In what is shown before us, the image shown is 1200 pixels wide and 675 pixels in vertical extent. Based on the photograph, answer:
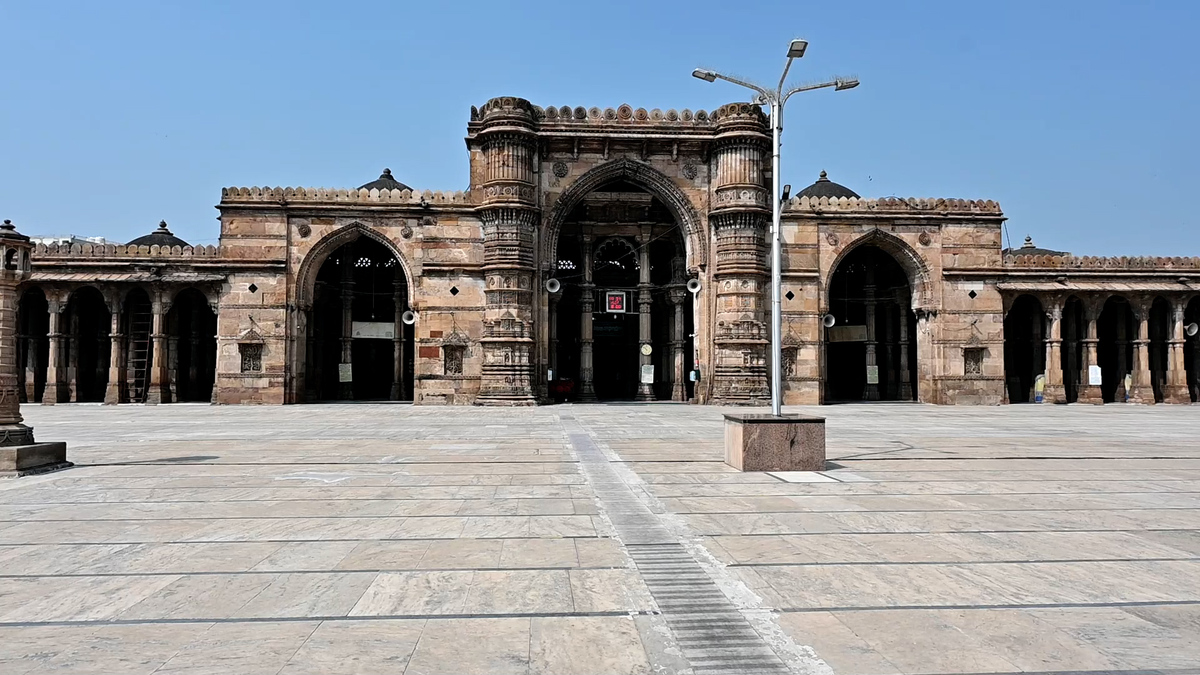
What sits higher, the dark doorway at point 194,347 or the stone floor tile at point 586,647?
the dark doorway at point 194,347

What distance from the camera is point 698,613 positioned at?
5.07 metres

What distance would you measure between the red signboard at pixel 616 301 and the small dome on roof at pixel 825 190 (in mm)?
16018

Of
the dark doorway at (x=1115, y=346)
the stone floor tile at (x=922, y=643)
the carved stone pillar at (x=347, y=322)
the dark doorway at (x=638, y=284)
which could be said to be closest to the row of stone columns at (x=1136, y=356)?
the dark doorway at (x=1115, y=346)

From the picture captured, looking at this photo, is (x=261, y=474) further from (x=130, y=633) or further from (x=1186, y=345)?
(x=1186, y=345)

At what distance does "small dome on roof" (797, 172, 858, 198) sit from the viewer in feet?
145

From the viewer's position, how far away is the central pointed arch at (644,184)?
3341 cm

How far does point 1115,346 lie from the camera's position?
39031mm

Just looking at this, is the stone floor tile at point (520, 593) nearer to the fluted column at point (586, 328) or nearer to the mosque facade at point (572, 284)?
the mosque facade at point (572, 284)

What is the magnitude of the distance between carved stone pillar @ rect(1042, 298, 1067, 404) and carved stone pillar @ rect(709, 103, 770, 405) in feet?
48.1

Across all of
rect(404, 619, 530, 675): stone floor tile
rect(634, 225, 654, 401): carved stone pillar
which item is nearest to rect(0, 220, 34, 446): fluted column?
rect(404, 619, 530, 675): stone floor tile

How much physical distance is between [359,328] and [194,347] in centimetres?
827

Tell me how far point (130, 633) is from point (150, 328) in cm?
3534

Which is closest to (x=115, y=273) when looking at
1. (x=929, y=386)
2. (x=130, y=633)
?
(x=130, y=633)

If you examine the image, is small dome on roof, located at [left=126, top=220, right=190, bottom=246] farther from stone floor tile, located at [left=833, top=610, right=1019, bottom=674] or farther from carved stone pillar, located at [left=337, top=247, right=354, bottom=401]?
stone floor tile, located at [left=833, top=610, right=1019, bottom=674]
